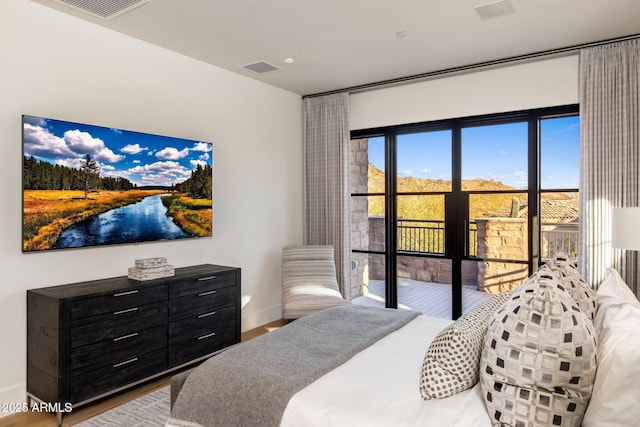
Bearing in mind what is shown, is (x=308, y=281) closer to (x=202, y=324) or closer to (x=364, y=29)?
(x=202, y=324)

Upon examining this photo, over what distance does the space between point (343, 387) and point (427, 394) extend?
362mm

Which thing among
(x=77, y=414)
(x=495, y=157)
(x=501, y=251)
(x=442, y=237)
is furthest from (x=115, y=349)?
(x=495, y=157)

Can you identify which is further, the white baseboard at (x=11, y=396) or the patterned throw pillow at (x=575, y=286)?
the white baseboard at (x=11, y=396)

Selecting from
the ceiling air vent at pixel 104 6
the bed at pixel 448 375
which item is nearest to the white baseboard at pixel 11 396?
the bed at pixel 448 375

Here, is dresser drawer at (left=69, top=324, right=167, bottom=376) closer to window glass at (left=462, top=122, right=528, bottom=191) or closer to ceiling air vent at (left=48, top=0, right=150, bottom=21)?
ceiling air vent at (left=48, top=0, right=150, bottom=21)

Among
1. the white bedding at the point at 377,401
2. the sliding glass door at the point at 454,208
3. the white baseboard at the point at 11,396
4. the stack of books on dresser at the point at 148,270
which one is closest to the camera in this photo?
the white bedding at the point at 377,401

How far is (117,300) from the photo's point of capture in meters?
2.90

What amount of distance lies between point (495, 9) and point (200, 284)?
10.1ft

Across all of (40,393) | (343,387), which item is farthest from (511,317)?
(40,393)

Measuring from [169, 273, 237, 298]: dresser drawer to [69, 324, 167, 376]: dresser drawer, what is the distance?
0.28 meters

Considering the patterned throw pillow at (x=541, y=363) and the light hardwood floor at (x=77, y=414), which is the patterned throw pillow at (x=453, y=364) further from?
the light hardwood floor at (x=77, y=414)

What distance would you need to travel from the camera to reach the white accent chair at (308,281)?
431 centimetres

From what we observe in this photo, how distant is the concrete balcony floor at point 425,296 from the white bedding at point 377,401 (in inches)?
100

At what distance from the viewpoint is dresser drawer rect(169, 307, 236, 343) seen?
3287 mm
